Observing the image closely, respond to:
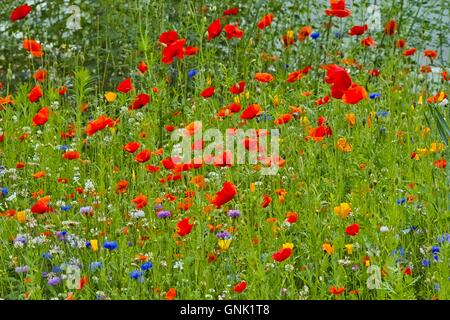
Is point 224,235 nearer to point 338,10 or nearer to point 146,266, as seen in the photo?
point 146,266

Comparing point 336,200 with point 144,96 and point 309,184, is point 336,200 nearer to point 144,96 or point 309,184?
point 309,184

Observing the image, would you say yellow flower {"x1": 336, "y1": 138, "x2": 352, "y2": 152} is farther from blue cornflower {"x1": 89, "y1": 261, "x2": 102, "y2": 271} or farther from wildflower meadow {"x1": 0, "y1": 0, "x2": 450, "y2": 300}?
blue cornflower {"x1": 89, "y1": 261, "x2": 102, "y2": 271}

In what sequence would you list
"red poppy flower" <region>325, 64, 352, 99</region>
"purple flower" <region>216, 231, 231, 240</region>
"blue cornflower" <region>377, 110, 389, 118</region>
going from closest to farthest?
"purple flower" <region>216, 231, 231, 240</region> → "red poppy flower" <region>325, 64, 352, 99</region> → "blue cornflower" <region>377, 110, 389, 118</region>

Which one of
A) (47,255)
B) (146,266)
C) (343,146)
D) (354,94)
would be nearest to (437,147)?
(343,146)

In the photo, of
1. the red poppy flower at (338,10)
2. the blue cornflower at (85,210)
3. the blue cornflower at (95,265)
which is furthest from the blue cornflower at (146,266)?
the red poppy flower at (338,10)

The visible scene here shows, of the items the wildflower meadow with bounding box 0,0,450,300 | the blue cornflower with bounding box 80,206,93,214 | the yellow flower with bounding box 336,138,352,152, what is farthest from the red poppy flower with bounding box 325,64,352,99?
the blue cornflower with bounding box 80,206,93,214

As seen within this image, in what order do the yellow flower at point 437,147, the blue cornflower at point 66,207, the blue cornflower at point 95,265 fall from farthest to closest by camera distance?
1. the yellow flower at point 437,147
2. the blue cornflower at point 66,207
3. the blue cornflower at point 95,265

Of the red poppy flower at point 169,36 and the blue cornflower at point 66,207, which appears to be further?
the red poppy flower at point 169,36

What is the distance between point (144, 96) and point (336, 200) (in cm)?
86

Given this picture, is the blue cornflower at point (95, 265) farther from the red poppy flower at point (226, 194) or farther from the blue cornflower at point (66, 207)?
the red poppy flower at point (226, 194)

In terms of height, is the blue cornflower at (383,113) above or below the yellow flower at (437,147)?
below

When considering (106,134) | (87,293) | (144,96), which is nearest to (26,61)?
(106,134)

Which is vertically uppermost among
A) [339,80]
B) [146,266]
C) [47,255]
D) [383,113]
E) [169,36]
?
[339,80]

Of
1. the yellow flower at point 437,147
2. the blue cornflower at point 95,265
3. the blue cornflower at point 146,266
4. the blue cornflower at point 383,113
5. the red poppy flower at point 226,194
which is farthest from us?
the blue cornflower at point 383,113
